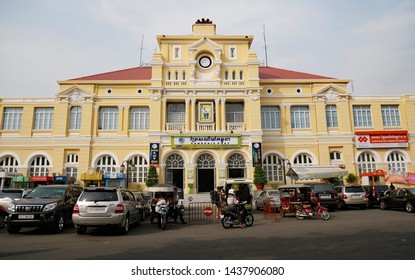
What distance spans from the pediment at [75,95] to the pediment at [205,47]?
1102cm

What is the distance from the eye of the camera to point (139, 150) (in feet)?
93.0

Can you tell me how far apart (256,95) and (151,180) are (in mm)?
12682

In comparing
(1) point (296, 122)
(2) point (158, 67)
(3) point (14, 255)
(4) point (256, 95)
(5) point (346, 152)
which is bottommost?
(3) point (14, 255)

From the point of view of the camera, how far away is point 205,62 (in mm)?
29406

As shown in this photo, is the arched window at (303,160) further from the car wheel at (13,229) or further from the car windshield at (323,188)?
the car wheel at (13,229)

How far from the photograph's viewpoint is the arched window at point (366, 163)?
28.7 meters

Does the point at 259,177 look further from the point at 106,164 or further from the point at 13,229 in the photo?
the point at 13,229

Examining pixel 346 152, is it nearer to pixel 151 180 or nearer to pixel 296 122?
pixel 296 122

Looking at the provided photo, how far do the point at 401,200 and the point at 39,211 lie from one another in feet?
58.7

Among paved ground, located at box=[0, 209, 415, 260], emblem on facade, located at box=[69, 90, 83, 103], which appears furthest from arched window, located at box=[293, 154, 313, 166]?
emblem on facade, located at box=[69, 90, 83, 103]

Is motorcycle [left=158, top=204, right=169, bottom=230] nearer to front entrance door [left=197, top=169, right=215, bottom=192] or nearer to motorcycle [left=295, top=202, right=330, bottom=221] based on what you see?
motorcycle [left=295, top=202, right=330, bottom=221]

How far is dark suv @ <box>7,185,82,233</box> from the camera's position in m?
9.82

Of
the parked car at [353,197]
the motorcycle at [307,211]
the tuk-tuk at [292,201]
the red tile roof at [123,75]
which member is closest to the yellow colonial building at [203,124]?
the red tile roof at [123,75]

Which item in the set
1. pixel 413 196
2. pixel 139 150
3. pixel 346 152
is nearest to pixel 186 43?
pixel 139 150
